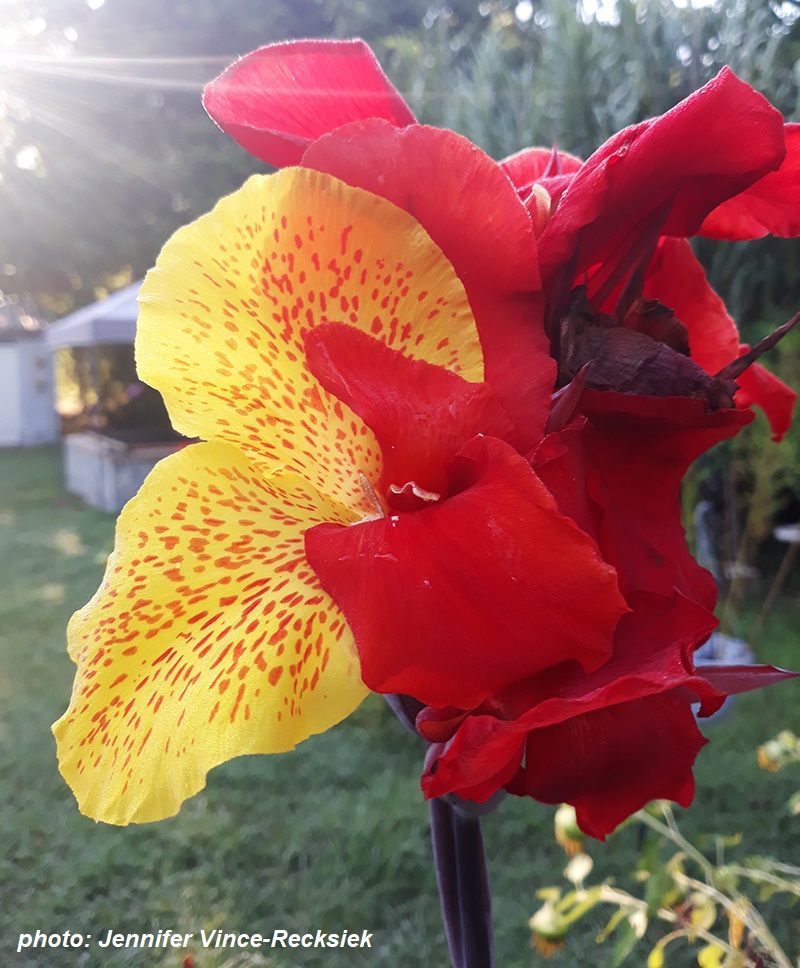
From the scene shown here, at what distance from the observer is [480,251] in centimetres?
26

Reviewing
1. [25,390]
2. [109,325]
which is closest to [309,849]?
[109,325]

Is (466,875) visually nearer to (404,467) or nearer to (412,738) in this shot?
(404,467)

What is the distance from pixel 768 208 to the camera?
32 cm

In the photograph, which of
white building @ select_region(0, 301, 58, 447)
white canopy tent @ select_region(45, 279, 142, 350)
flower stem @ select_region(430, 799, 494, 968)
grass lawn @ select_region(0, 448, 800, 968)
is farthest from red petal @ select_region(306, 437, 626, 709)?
white building @ select_region(0, 301, 58, 447)

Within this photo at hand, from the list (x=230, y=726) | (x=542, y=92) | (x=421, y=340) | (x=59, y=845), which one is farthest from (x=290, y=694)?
(x=542, y=92)

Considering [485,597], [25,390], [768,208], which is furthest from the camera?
[25,390]

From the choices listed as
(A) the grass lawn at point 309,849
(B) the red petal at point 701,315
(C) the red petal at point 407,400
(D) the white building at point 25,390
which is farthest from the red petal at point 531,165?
(D) the white building at point 25,390

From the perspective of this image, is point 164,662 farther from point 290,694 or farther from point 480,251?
point 480,251

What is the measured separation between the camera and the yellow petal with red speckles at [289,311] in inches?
10.0

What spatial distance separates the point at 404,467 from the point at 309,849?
147cm

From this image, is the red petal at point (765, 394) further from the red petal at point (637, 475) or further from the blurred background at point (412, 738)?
the blurred background at point (412, 738)

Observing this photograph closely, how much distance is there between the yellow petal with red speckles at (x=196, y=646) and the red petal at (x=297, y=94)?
0.12 metres

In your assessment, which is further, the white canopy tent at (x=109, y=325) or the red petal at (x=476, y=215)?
the white canopy tent at (x=109, y=325)

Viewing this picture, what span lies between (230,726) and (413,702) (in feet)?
0.25
